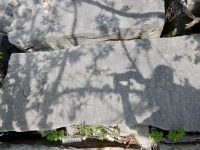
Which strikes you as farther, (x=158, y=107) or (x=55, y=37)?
(x=55, y=37)

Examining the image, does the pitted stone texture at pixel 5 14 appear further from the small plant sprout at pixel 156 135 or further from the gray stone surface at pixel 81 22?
the small plant sprout at pixel 156 135

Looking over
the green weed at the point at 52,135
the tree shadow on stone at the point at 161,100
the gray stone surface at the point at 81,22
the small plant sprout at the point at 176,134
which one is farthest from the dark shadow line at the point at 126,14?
the green weed at the point at 52,135

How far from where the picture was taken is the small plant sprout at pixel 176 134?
9.32ft

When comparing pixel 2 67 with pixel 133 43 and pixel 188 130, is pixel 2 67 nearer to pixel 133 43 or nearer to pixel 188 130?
pixel 133 43

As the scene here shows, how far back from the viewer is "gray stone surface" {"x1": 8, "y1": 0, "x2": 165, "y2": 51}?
320 centimetres

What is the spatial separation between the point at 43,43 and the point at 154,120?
6.69 ft

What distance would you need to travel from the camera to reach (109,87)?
10.0 feet

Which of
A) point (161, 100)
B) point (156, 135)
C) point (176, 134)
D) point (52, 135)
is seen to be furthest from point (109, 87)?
point (52, 135)

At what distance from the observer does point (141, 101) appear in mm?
2922

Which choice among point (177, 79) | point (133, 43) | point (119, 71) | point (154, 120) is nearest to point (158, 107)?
point (154, 120)

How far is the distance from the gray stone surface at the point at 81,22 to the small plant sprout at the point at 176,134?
1.44 m

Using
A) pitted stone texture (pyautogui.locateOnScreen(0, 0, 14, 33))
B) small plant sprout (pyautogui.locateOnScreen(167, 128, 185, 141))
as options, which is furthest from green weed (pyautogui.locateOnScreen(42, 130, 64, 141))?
pitted stone texture (pyautogui.locateOnScreen(0, 0, 14, 33))

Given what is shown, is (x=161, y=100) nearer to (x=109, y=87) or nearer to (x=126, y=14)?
(x=109, y=87)

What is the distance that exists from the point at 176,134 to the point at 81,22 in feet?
6.86
